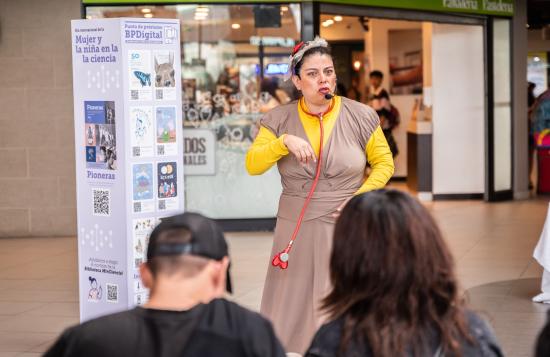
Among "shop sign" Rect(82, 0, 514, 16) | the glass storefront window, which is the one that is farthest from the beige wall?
the glass storefront window

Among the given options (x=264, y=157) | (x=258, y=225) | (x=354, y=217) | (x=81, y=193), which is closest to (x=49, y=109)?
(x=258, y=225)

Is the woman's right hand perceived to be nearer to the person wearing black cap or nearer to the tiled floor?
the tiled floor

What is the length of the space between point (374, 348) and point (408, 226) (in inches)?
12.1

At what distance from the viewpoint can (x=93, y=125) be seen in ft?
19.9

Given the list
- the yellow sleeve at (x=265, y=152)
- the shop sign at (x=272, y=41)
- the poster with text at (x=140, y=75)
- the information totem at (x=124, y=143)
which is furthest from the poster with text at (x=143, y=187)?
the shop sign at (x=272, y=41)

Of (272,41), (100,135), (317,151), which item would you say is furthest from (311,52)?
(272,41)

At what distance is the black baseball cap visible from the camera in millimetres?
2404

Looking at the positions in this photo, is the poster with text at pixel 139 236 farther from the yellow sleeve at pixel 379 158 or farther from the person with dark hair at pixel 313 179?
the yellow sleeve at pixel 379 158

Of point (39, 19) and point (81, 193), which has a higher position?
point (39, 19)

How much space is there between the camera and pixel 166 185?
6004 mm

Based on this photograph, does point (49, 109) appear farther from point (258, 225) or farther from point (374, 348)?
point (374, 348)

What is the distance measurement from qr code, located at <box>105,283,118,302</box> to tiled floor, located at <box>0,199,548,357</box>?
0.75m

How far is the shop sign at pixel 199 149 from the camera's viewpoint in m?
11.9

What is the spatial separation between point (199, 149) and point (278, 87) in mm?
1163
